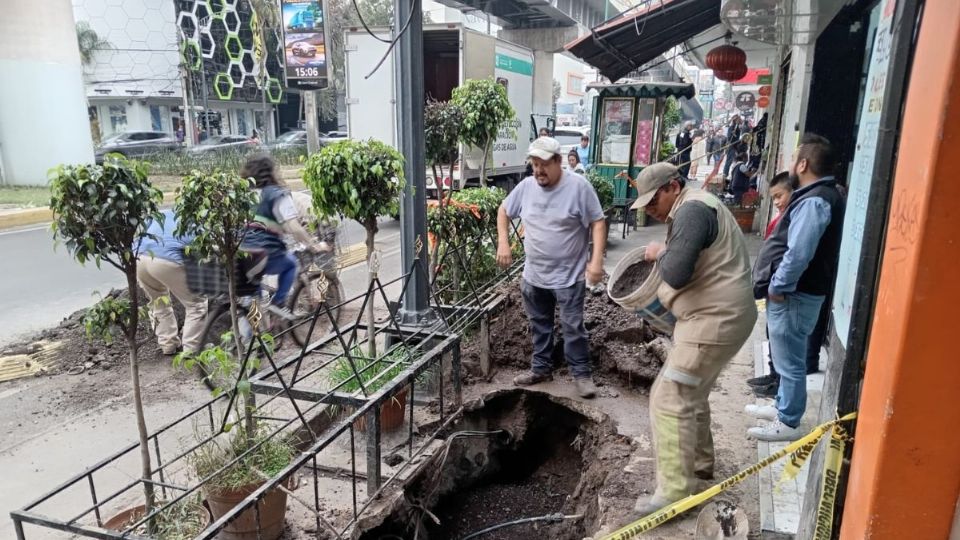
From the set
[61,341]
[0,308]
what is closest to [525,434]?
[61,341]

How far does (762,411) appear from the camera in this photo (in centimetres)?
416

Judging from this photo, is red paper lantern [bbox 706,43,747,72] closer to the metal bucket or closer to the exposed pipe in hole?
the metal bucket

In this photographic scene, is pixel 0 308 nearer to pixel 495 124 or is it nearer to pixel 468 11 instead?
pixel 495 124

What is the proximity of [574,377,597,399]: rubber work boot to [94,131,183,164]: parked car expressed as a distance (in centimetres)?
2095

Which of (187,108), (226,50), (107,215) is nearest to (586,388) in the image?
(107,215)

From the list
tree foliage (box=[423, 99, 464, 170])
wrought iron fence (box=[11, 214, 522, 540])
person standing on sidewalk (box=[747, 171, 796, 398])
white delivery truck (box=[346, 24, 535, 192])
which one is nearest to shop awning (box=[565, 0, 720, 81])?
white delivery truck (box=[346, 24, 535, 192])

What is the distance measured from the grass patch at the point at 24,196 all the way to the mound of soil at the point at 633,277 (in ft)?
43.7

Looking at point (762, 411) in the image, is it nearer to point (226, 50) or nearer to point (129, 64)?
point (129, 64)

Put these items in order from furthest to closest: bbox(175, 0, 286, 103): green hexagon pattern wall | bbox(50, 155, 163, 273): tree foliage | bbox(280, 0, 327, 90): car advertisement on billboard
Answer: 1. bbox(175, 0, 286, 103): green hexagon pattern wall
2. bbox(280, 0, 327, 90): car advertisement on billboard
3. bbox(50, 155, 163, 273): tree foliage

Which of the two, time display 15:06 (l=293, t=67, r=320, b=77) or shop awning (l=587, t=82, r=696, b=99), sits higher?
time display 15:06 (l=293, t=67, r=320, b=77)

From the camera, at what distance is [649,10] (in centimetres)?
903

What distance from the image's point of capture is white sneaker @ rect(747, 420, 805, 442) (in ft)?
12.4

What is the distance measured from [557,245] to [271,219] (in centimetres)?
250

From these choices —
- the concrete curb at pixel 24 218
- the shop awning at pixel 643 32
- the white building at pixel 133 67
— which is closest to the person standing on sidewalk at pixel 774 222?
the shop awning at pixel 643 32
